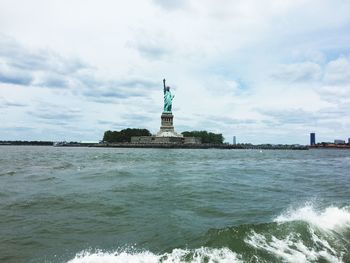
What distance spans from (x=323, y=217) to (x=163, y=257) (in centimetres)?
644

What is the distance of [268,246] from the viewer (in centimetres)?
1012

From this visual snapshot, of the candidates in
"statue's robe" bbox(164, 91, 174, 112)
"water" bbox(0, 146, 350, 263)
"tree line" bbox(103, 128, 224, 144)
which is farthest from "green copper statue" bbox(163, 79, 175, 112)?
"water" bbox(0, 146, 350, 263)

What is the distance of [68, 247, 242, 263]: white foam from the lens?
8766 millimetres

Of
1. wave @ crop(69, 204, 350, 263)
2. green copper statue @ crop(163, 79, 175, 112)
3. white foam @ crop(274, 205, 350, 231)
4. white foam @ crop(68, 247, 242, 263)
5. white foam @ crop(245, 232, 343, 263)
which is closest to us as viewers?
white foam @ crop(68, 247, 242, 263)

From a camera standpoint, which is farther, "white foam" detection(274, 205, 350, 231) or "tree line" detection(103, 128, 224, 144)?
"tree line" detection(103, 128, 224, 144)

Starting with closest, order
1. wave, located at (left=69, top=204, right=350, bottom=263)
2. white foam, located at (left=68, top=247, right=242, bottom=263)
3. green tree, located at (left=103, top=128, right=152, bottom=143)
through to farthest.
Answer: white foam, located at (left=68, top=247, right=242, bottom=263) → wave, located at (left=69, top=204, right=350, bottom=263) → green tree, located at (left=103, top=128, right=152, bottom=143)

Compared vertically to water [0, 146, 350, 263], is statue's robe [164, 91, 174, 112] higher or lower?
higher

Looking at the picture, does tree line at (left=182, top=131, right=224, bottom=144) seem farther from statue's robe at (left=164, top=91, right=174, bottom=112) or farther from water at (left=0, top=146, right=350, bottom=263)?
water at (left=0, top=146, right=350, bottom=263)

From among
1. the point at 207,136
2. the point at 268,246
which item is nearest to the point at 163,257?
the point at 268,246

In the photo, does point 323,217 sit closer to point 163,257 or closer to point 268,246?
point 268,246

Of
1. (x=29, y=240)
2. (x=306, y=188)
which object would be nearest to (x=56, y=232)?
(x=29, y=240)

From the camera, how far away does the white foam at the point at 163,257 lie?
8.77 m

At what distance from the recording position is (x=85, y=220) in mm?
12758

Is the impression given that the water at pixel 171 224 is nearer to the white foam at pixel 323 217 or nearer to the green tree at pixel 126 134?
the white foam at pixel 323 217
